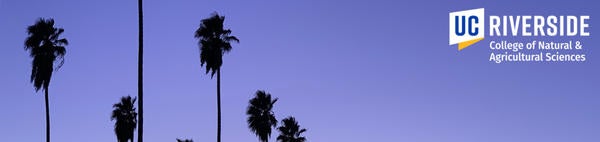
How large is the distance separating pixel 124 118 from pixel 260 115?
10.9 metres

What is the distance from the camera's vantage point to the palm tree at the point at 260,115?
73.3 metres

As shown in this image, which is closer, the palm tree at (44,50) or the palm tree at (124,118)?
the palm tree at (44,50)

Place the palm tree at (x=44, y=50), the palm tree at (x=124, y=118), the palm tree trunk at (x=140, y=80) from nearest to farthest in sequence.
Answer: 1. the palm tree trunk at (x=140, y=80)
2. the palm tree at (x=44, y=50)
3. the palm tree at (x=124, y=118)

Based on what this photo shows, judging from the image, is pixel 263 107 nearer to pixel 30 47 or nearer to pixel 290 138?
pixel 290 138

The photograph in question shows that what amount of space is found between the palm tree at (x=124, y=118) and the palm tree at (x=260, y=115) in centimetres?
978

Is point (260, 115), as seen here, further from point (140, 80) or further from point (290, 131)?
point (140, 80)

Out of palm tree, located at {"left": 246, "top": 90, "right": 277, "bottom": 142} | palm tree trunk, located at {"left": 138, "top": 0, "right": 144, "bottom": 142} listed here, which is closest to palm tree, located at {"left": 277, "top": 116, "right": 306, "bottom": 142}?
palm tree, located at {"left": 246, "top": 90, "right": 277, "bottom": 142}

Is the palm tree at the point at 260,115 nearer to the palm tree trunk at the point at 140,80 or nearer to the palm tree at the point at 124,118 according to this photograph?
the palm tree at the point at 124,118

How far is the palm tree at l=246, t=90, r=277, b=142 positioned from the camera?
73.3 metres

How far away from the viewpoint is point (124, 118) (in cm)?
7788

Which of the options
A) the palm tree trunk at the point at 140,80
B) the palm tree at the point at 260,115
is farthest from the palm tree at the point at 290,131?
the palm tree trunk at the point at 140,80

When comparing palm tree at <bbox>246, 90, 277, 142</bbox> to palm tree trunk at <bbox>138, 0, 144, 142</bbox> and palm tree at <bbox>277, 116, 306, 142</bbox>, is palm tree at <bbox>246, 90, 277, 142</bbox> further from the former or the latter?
palm tree trunk at <bbox>138, 0, 144, 142</bbox>

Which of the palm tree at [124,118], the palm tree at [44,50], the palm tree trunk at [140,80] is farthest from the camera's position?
the palm tree at [124,118]

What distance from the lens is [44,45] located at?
5825cm
